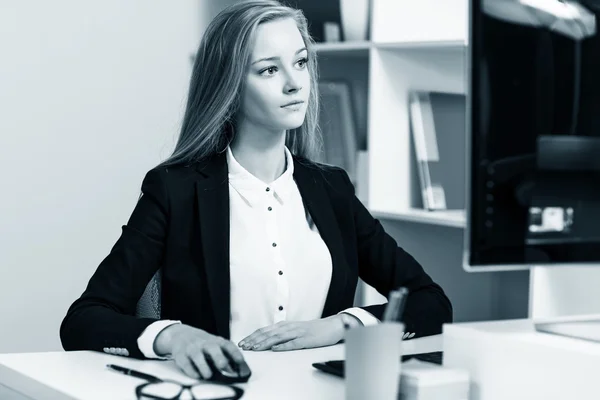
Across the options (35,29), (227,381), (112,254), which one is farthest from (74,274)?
(227,381)

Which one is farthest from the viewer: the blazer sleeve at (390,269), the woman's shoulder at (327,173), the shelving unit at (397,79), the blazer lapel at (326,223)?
the shelving unit at (397,79)

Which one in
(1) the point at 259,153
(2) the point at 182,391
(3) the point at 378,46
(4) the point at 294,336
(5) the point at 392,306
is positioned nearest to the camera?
(5) the point at 392,306

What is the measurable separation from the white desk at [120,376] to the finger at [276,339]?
0.10 ft

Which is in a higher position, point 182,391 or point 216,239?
point 216,239

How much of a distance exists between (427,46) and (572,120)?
1538mm

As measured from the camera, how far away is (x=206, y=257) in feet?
5.90

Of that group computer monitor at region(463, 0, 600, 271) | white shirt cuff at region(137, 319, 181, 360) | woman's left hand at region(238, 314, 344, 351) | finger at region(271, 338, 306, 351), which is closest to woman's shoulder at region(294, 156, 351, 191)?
woman's left hand at region(238, 314, 344, 351)

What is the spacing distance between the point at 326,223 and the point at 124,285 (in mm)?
488

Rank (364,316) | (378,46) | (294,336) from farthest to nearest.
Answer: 1. (378,46)
2. (364,316)
3. (294,336)

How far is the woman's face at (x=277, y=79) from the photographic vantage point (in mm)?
1802

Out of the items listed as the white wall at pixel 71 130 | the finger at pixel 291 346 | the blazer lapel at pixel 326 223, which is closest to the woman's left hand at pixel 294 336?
the finger at pixel 291 346

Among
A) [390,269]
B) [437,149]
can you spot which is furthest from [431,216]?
[390,269]

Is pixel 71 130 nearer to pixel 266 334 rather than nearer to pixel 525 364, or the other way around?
pixel 266 334

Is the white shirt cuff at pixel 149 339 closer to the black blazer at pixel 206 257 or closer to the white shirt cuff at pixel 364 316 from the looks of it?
the black blazer at pixel 206 257
